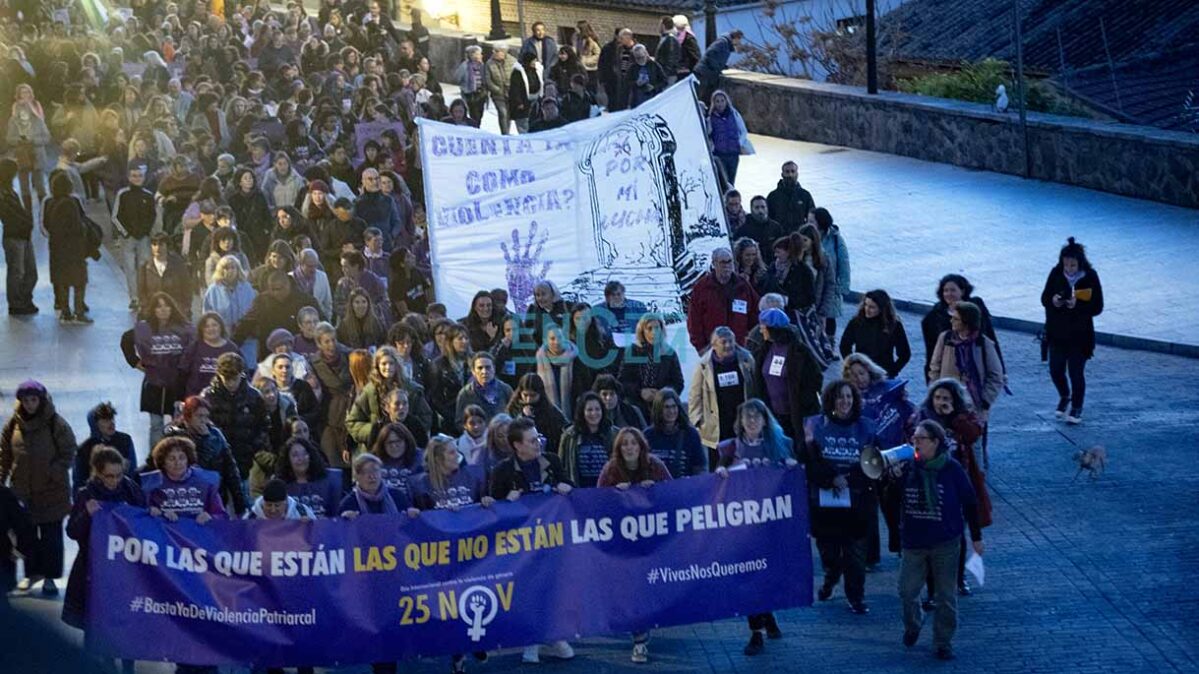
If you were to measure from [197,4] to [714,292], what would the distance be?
2551 cm

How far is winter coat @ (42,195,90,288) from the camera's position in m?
17.5

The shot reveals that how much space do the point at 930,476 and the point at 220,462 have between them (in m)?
3.91

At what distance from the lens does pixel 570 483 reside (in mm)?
9883

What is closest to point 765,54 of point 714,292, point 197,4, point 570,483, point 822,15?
point 822,15

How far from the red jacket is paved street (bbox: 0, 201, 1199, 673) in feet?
6.90

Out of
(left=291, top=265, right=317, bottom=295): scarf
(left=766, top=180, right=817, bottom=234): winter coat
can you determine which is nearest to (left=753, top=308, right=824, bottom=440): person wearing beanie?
(left=291, top=265, right=317, bottom=295): scarf

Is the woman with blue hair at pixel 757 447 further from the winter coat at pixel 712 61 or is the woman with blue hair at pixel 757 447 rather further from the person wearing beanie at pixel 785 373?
the winter coat at pixel 712 61

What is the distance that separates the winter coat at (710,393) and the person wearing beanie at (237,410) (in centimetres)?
283

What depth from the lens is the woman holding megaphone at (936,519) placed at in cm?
919

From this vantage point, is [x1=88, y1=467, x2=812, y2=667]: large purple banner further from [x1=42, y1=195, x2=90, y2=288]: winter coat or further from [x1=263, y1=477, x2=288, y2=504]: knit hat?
[x1=42, y1=195, x2=90, y2=288]: winter coat

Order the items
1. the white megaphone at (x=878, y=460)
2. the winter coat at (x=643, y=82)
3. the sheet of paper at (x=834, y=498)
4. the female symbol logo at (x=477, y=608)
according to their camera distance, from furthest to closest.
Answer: the winter coat at (x=643, y=82) → the sheet of paper at (x=834, y=498) → the white megaphone at (x=878, y=460) → the female symbol logo at (x=477, y=608)

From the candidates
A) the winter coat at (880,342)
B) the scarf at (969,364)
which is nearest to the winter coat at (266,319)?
the winter coat at (880,342)

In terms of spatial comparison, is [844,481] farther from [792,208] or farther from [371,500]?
[792,208]

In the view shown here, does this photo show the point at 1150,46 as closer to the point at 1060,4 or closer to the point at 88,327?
the point at 1060,4
